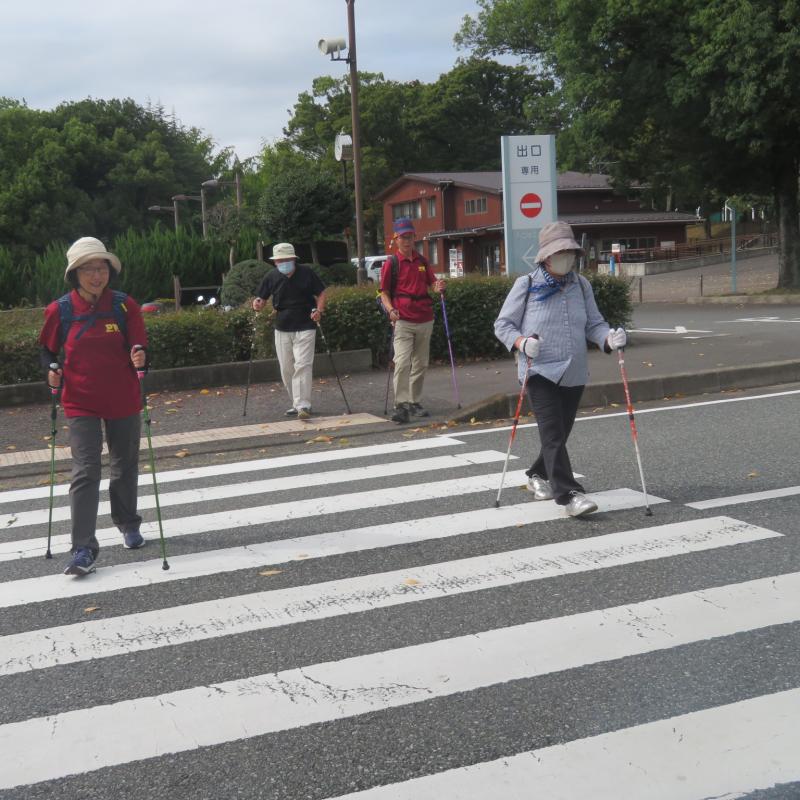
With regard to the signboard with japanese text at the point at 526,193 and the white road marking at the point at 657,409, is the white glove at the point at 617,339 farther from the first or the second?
the signboard with japanese text at the point at 526,193

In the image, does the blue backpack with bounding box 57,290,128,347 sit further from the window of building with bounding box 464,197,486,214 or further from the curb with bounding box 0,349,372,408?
the window of building with bounding box 464,197,486,214

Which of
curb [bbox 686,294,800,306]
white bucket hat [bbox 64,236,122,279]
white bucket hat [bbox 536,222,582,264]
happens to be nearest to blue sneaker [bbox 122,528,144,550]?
white bucket hat [bbox 64,236,122,279]

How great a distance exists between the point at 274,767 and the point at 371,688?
69 centimetres

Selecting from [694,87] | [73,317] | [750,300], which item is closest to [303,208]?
[694,87]

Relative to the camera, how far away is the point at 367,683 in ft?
13.3

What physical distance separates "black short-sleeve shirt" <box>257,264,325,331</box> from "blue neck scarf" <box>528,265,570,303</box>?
15.5ft

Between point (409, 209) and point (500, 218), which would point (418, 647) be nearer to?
point (500, 218)

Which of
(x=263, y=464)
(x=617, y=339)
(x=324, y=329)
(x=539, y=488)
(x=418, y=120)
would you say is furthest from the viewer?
(x=418, y=120)

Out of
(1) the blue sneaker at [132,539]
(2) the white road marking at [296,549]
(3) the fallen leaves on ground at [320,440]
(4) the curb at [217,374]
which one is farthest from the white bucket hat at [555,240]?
(4) the curb at [217,374]

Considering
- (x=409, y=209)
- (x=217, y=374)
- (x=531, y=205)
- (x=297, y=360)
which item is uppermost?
(x=409, y=209)

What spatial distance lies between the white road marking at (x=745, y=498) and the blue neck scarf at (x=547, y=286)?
1.65 meters

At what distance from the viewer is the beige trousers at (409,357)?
1070 centimetres

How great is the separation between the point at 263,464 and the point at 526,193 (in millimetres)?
7706

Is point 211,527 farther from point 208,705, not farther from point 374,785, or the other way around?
point 374,785
